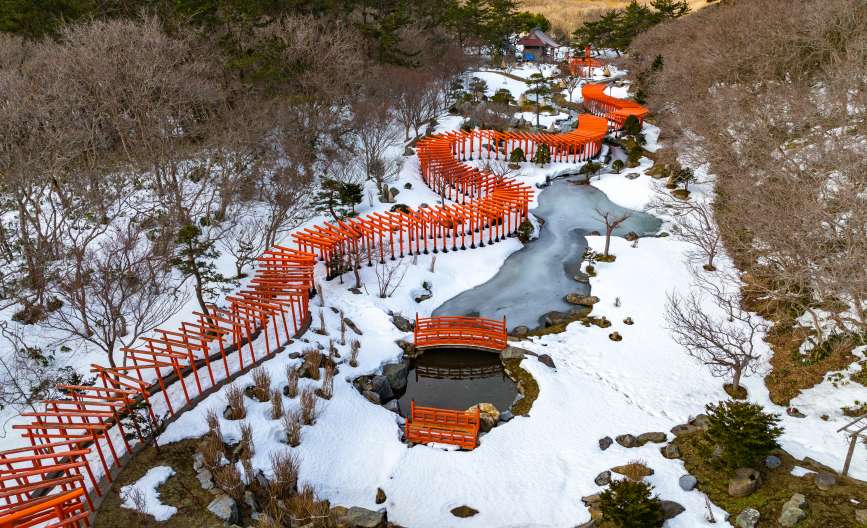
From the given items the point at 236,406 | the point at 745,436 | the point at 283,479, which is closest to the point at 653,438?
the point at 745,436

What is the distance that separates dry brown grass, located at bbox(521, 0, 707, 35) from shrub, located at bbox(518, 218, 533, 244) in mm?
76340

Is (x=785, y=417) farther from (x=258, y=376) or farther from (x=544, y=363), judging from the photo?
(x=258, y=376)

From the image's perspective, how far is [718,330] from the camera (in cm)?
1897

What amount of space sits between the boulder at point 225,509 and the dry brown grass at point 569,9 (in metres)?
99.5

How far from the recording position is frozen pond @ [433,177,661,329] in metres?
25.5

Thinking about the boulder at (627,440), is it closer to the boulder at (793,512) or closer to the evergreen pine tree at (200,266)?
the boulder at (793,512)

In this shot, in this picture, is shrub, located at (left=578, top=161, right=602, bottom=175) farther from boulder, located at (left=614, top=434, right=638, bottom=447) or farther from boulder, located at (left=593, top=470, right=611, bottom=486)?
boulder, located at (left=593, top=470, right=611, bottom=486)

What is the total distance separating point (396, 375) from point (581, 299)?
33.8 feet


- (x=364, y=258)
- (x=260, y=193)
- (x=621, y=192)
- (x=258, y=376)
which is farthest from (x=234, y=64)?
(x=621, y=192)

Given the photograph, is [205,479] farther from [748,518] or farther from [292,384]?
[748,518]

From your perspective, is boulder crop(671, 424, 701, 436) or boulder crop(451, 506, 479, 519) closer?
boulder crop(451, 506, 479, 519)

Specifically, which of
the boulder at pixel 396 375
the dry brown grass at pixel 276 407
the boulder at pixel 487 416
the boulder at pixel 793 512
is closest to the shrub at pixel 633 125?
the boulder at pixel 396 375

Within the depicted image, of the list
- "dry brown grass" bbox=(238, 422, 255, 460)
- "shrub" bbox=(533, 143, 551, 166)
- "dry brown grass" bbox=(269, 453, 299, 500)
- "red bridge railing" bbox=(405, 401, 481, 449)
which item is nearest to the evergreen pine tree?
"dry brown grass" bbox=(238, 422, 255, 460)

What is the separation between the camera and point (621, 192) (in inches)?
1526
